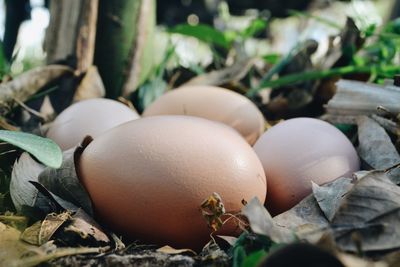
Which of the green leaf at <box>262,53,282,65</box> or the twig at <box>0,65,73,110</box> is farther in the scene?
the green leaf at <box>262,53,282,65</box>

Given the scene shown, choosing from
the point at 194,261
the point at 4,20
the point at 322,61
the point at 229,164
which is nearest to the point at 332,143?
the point at 229,164

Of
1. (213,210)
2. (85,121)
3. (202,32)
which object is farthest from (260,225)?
(202,32)

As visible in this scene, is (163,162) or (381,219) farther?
(163,162)

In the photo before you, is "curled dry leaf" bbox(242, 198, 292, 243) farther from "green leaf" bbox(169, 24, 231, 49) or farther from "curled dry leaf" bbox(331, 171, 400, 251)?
"green leaf" bbox(169, 24, 231, 49)

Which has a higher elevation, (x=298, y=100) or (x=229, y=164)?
(x=229, y=164)

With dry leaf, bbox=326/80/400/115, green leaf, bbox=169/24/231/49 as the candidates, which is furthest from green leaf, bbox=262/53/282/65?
dry leaf, bbox=326/80/400/115

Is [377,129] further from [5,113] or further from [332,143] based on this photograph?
[5,113]
